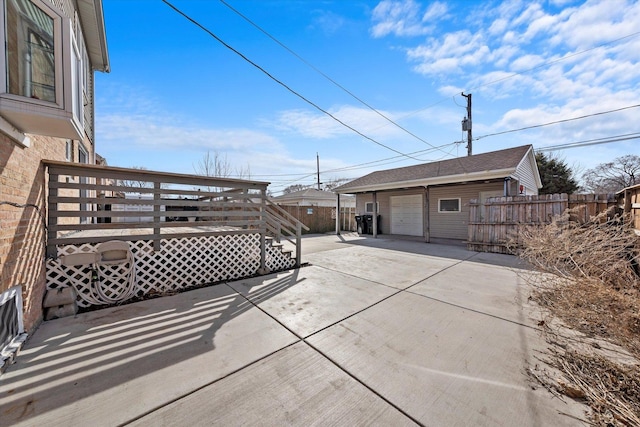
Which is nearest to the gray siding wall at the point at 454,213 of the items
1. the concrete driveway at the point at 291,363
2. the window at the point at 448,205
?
the window at the point at 448,205

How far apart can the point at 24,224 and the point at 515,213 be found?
10.6 meters

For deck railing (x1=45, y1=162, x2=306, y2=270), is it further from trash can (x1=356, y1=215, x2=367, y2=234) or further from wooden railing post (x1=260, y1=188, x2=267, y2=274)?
trash can (x1=356, y1=215, x2=367, y2=234)

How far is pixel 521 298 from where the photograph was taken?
3834mm

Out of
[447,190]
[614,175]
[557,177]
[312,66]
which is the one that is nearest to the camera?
[312,66]

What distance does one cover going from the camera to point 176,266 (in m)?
4.38

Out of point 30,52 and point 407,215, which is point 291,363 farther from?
point 407,215

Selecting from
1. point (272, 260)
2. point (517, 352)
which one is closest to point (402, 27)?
point (272, 260)

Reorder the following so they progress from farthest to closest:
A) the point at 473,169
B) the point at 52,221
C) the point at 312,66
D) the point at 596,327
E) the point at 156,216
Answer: the point at 473,169 → the point at 312,66 → the point at 156,216 → the point at 52,221 → the point at 596,327

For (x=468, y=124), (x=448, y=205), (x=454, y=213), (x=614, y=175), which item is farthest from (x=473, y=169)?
(x=614, y=175)

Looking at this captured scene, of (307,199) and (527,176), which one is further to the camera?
(307,199)

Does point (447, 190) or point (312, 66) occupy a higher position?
point (312, 66)

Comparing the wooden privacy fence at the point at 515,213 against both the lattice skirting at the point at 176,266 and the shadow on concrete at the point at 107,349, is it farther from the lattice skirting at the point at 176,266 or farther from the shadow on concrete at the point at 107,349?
the shadow on concrete at the point at 107,349

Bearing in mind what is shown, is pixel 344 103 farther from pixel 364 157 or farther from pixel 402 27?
pixel 364 157

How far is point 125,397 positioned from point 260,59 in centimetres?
710
